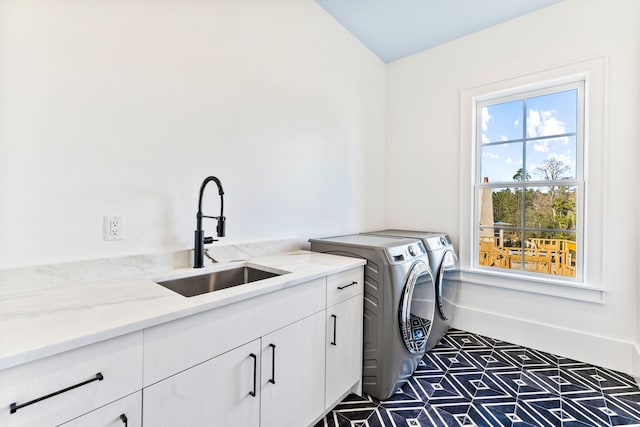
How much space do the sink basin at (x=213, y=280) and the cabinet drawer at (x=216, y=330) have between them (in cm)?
23

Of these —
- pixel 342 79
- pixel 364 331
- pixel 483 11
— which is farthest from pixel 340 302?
pixel 483 11

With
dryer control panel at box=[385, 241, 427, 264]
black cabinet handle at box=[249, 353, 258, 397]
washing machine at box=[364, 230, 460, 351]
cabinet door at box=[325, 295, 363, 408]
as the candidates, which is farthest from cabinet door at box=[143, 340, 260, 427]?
washing machine at box=[364, 230, 460, 351]

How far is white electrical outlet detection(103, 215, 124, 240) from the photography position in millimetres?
1295

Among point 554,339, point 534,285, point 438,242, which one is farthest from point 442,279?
point 554,339

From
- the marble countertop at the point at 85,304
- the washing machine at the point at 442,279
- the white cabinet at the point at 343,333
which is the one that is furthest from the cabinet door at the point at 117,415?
the washing machine at the point at 442,279

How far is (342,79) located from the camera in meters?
2.64

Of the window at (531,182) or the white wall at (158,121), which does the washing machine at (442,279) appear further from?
the white wall at (158,121)

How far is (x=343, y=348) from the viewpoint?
1636 millimetres

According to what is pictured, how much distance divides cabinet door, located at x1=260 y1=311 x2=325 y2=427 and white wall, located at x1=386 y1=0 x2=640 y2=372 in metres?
1.87

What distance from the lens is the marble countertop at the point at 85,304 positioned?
72 cm

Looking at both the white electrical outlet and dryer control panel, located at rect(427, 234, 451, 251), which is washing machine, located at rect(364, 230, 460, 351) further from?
the white electrical outlet

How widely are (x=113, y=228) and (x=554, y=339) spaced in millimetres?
3079

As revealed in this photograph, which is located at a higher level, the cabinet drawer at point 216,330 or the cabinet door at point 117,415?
the cabinet drawer at point 216,330

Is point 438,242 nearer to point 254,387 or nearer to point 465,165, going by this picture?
point 465,165
